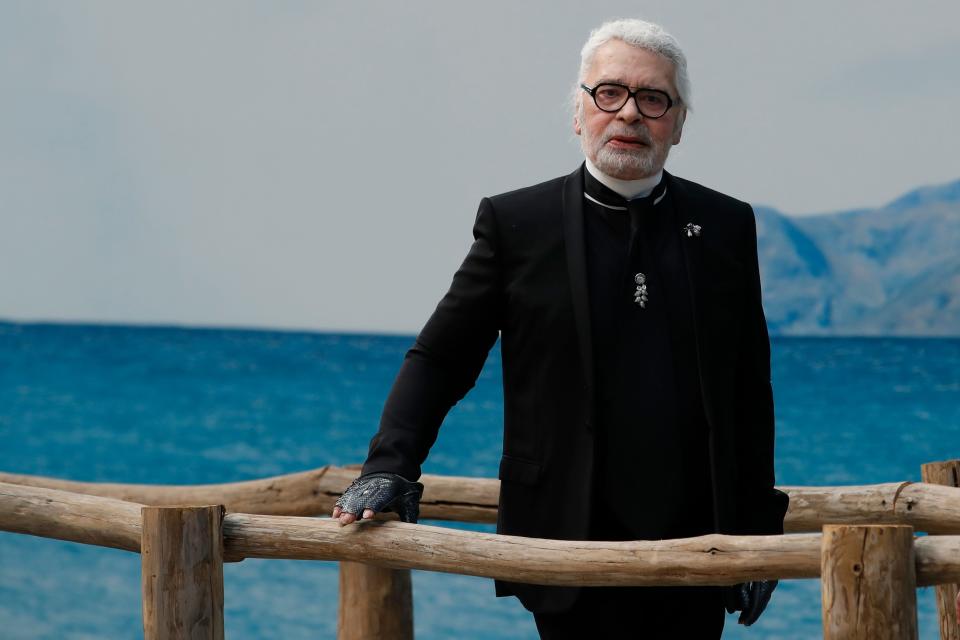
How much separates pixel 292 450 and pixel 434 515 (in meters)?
22.4

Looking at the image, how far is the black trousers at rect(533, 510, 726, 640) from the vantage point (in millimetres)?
3148

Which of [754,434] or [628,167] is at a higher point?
[628,167]

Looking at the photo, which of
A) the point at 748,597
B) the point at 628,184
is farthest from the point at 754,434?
the point at 628,184

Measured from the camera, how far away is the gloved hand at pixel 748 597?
3.14 meters

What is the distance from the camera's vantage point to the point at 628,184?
3.19 m

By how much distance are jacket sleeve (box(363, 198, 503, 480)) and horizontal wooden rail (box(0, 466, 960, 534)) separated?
138 centimetres

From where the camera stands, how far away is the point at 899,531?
277cm

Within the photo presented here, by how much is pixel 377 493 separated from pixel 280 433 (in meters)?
25.4

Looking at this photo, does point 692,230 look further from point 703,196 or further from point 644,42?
point 644,42

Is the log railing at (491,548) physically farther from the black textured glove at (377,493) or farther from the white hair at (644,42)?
the white hair at (644,42)

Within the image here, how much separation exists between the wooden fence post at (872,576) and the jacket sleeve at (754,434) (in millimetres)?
407

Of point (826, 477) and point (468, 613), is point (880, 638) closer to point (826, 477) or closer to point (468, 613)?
point (468, 613)

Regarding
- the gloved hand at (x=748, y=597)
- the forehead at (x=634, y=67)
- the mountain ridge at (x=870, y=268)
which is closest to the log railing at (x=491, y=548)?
the gloved hand at (x=748, y=597)

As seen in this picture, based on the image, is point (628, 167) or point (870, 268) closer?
point (628, 167)
